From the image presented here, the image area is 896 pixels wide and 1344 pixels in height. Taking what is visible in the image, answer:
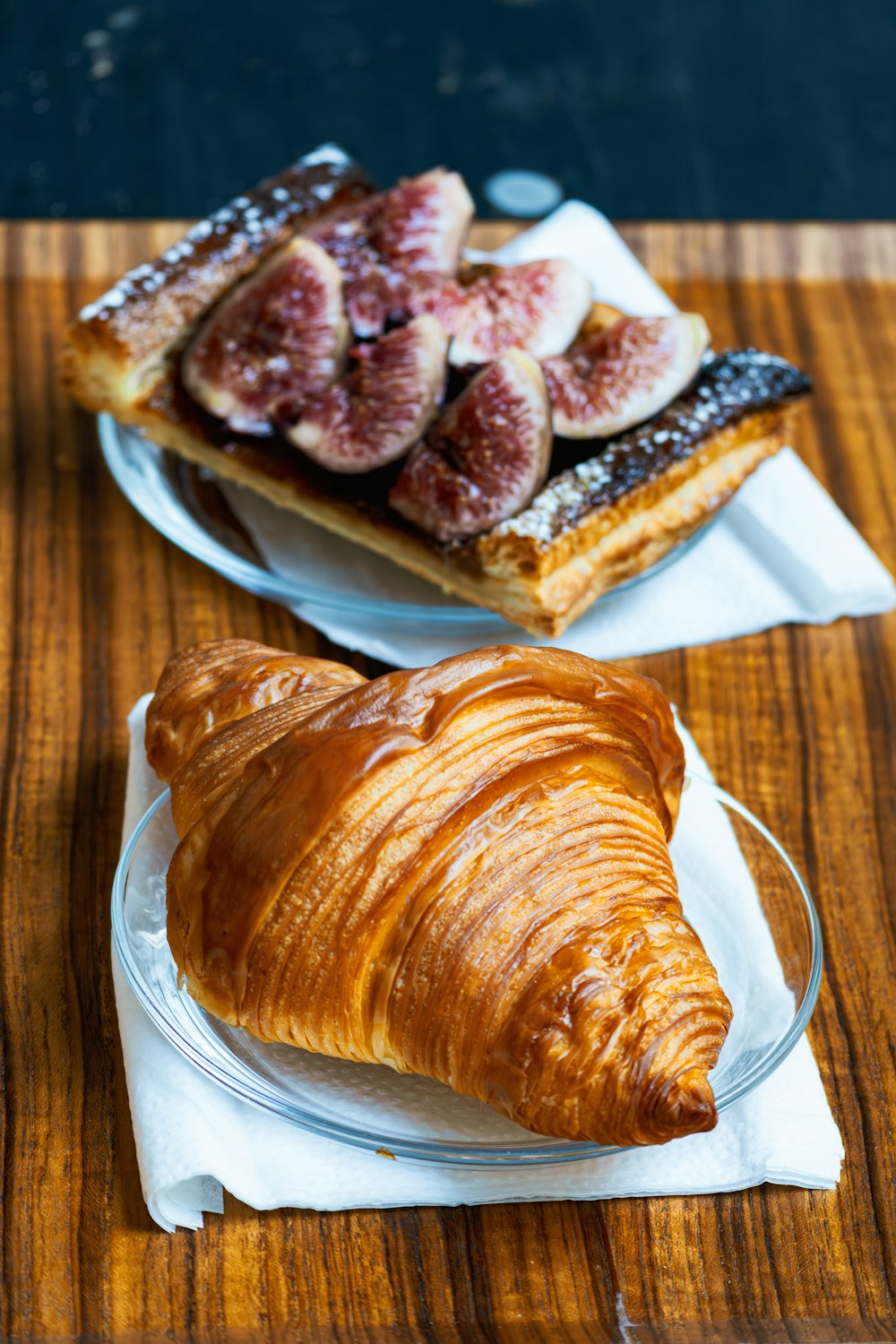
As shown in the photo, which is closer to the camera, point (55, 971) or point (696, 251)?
point (55, 971)

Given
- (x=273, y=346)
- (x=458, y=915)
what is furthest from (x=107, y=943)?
(x=273, y=346)

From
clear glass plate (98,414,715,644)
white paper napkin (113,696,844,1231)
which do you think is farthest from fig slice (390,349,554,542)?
white paper napkin (113,696,844,1231)

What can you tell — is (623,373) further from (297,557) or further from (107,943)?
(107,943)

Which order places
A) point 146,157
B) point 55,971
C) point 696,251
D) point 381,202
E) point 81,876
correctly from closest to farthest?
point 55,971 < point 81,876 < point 381,202 < point 696,251 < point 146,157

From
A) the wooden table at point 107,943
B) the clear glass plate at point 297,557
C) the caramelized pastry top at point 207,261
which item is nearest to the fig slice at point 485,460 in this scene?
the clear glass plate at point 297,557

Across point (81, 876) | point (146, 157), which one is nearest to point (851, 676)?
point (81, 876)

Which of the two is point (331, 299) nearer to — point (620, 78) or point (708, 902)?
point (708, 902)
